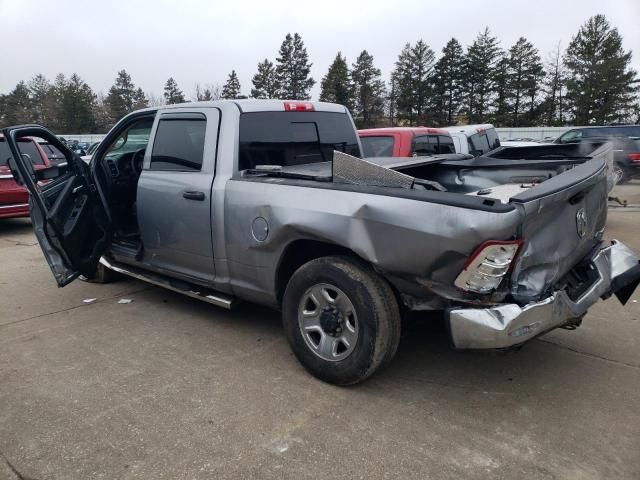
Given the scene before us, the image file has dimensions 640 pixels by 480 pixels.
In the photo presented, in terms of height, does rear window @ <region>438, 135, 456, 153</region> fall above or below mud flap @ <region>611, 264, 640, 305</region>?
above

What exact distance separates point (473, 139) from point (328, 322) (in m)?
7.00

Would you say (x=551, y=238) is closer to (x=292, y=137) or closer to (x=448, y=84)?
(x=292, y=137)

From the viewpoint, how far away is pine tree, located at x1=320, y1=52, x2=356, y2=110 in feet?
190

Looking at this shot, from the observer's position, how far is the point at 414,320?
11.3ft

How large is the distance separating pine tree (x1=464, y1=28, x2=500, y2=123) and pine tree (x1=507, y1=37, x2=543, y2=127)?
1.82m

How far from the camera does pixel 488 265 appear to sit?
2.56 meters

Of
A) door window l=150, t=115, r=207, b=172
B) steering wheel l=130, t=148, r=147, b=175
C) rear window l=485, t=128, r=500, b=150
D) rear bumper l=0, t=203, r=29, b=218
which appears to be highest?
door window l=150, t=115, r=207, b=172

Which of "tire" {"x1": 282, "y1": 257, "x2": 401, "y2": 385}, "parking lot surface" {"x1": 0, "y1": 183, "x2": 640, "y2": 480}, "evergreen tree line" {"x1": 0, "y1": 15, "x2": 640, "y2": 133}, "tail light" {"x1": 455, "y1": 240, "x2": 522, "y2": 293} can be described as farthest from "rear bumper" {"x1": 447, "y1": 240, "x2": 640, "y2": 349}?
"evergreen tree line" {"x1": 0, "y1": 15, "x2": 640, "y2": 133}

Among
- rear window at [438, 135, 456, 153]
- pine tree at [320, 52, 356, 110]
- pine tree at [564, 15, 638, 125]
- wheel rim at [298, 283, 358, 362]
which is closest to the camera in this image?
wheel rim at [298, 283, 358, 362]

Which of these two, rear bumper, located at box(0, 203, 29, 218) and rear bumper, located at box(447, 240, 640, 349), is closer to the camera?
rear bumper, located at box(447, 240, 640, 349)

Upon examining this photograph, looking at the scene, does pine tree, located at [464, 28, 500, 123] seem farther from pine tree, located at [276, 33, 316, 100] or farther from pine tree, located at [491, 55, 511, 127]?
pine tree, located at [276, 33, 316, 100]

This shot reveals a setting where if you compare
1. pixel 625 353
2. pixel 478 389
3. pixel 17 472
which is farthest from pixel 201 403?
pixel 625 353

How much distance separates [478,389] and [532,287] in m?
0.85

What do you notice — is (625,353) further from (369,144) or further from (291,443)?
(369,144)
